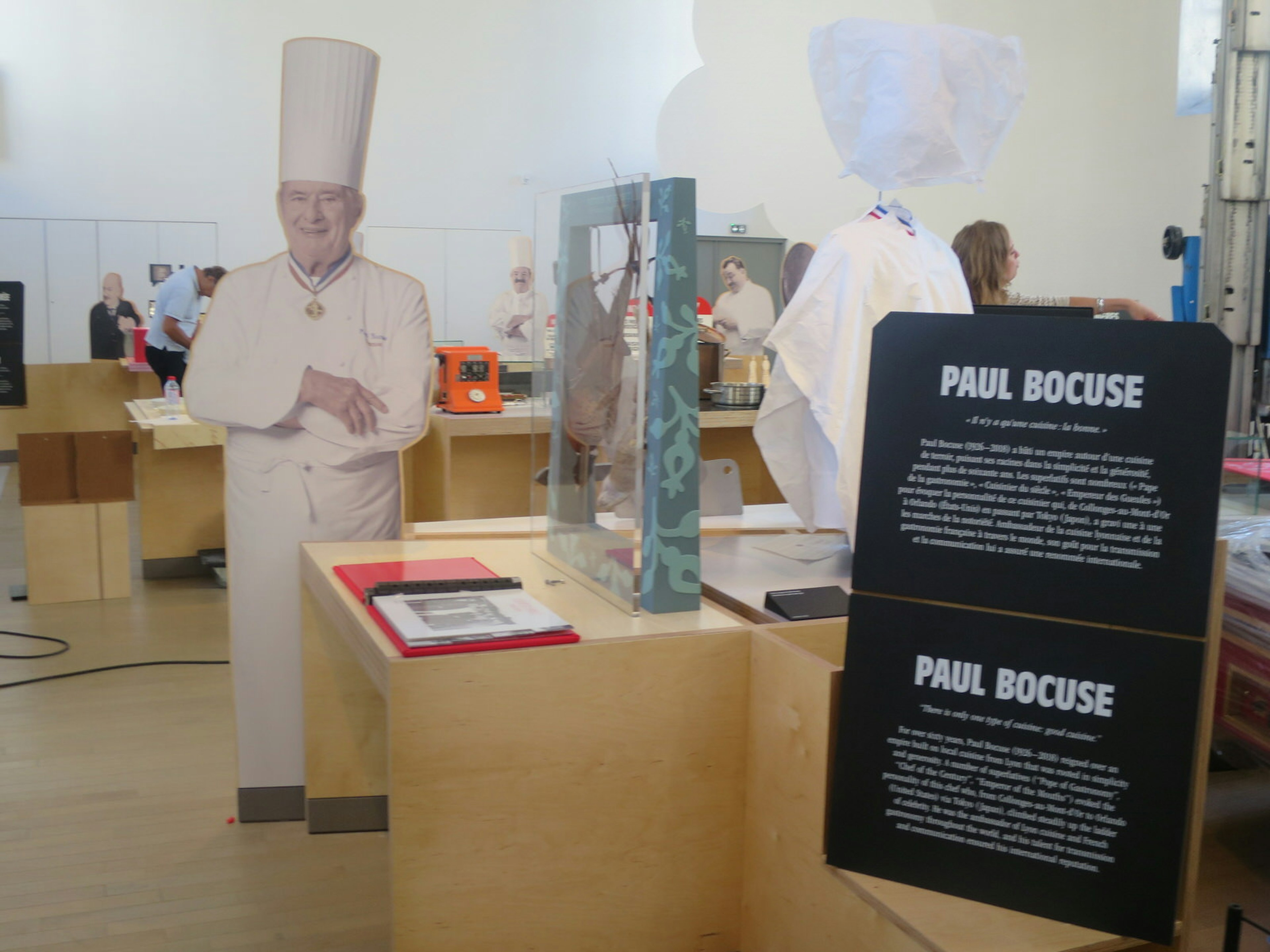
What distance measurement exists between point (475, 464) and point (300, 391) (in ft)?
6.02

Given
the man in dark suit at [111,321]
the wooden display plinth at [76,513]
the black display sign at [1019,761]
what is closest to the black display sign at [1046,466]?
the black display sign at [1019,761]

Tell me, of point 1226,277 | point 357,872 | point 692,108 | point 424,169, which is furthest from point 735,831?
point 424,169

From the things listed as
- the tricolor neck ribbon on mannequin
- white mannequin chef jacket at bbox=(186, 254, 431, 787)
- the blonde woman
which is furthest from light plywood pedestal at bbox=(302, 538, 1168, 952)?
the blonde woman

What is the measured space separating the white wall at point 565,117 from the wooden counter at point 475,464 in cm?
259

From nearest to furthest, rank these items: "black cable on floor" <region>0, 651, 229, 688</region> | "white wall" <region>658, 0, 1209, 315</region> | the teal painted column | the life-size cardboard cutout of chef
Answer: the teal painted column, the life-size cardboard cutout of chef, "black cable on floor" <region>0, 651, 229, 688</region>, "white wall" <region>658, 0, 1209, 315</region>

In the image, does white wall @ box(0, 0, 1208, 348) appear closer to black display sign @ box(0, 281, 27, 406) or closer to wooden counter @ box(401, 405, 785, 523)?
black display sign @ box(0, 281, 27, 406)

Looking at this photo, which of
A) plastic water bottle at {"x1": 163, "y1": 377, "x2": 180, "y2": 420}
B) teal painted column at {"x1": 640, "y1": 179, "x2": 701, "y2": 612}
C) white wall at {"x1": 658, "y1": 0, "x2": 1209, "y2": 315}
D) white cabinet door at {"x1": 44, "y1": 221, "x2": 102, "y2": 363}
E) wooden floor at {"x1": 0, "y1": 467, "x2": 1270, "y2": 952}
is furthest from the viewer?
white cabinet door at {"x1": 44, "y1": 221, "x2": 102, "y2": 363}

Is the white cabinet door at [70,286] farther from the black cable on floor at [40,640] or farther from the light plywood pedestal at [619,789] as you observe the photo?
the light plywood pedestal at [619,789]

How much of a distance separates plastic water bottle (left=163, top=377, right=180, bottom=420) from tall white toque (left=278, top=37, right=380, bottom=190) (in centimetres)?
302

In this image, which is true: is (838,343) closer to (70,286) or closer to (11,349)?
(11,349)

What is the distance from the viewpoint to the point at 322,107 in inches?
96.9

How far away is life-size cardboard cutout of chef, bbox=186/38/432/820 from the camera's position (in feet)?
8.19

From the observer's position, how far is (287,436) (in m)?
2.60

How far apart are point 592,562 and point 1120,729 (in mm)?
1029
